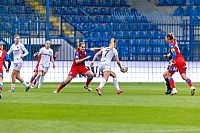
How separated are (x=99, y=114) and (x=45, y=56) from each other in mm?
12941

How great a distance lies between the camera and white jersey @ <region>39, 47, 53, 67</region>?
2964 cm

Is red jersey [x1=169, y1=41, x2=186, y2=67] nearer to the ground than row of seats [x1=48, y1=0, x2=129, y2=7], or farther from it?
Answer: nearer to the ground

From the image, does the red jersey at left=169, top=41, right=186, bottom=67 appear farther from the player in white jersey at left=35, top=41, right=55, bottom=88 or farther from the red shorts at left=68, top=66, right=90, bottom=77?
the player in white jersey at left=35, top=41, right=55, bottom=88

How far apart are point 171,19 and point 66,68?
609cm

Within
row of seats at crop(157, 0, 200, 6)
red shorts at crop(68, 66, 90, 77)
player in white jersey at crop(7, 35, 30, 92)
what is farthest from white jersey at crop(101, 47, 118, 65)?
row of seats at crop(157, 0, 200, 6)

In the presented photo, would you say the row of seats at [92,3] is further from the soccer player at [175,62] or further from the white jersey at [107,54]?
the soccer player at [175,62]

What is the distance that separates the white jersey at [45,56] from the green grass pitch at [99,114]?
A: 21.3ft

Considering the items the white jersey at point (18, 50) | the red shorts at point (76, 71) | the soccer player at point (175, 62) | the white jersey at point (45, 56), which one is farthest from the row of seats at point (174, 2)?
the soccer player at point (175, 62)

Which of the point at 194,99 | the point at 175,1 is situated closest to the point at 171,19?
the point at 175,1

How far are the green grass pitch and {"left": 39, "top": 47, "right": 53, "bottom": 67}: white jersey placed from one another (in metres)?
6.50

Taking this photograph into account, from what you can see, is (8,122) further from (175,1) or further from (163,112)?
(175,1)

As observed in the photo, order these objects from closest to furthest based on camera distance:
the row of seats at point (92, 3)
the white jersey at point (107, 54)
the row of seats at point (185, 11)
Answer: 1. the white jersey at point (107, 54)
2. the row of seats at point (185, 11)
3. the row of seats at point (92, 3)

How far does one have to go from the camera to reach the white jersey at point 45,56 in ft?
97.2

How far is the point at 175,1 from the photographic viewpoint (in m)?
40.8
